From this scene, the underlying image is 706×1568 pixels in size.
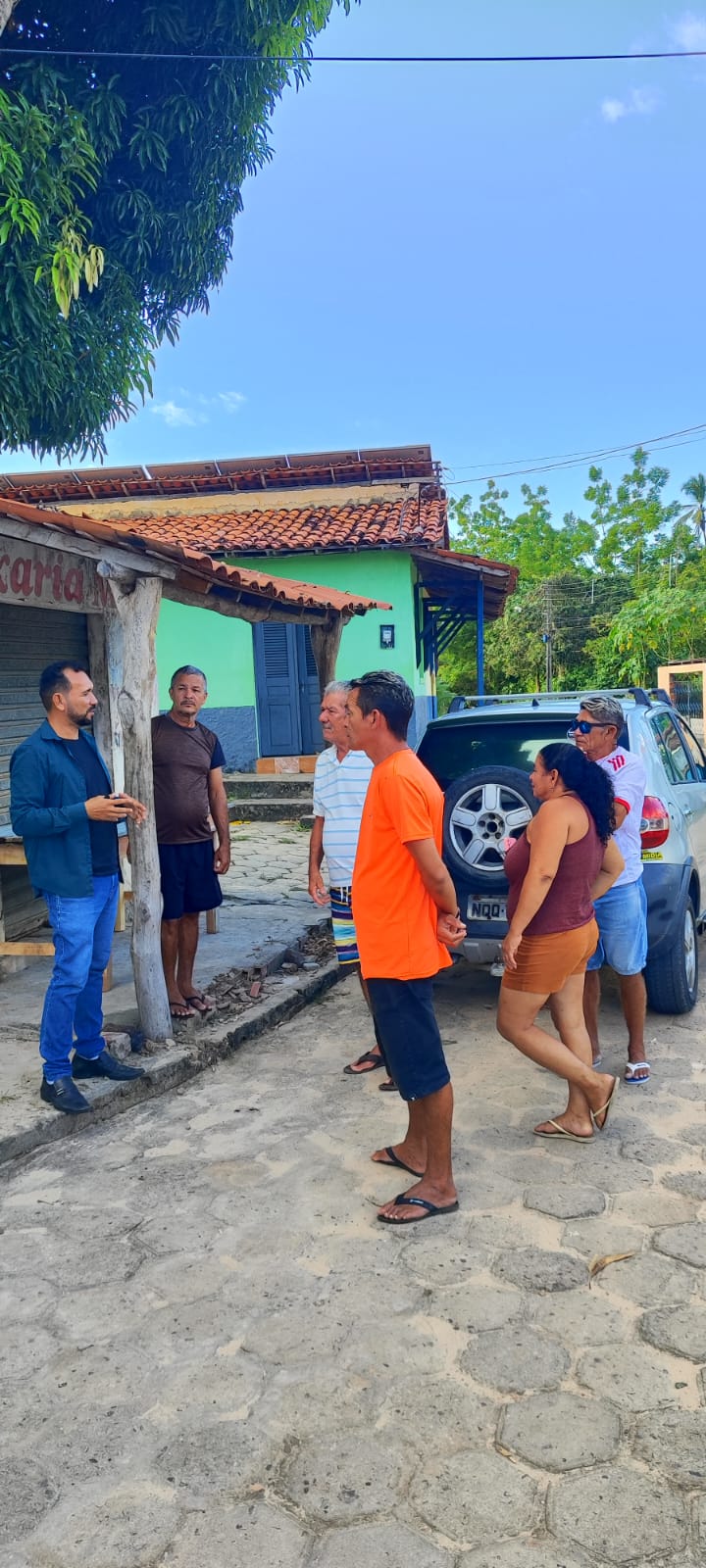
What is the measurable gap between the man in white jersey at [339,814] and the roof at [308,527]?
8.47 metres

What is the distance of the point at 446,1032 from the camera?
5191mm

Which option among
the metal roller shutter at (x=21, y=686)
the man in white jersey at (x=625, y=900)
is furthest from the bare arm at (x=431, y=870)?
the metal roller shutter at (x=21, y=686)

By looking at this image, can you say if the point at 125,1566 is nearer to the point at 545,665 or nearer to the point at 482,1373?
the point at 482,1373

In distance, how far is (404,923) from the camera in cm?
317

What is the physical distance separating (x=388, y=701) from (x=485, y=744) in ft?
7.19

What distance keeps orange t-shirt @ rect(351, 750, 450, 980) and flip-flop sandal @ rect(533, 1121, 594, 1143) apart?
1.05 m

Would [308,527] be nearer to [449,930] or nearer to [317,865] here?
[317,865]

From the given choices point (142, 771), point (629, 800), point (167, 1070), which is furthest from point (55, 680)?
point (629, 800)

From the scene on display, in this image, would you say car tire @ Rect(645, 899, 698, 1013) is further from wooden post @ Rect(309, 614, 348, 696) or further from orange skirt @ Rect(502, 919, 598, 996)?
wooden post @ Rect(309, 614, 348, 696)

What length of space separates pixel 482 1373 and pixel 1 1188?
201 centimetres

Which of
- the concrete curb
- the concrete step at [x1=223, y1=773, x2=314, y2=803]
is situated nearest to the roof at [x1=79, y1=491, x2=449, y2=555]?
the concrete step at [x1=223, y1=773, x2=314, y2=803]

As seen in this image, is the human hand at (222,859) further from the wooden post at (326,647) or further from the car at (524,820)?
the wooden post at (326,647)

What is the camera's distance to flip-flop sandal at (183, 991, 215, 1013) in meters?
5.30

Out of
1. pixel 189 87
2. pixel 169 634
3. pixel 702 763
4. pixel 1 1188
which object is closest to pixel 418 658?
pixel 169 634
